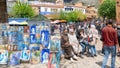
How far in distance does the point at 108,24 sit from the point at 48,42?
11.1ft

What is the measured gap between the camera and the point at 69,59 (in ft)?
41.8

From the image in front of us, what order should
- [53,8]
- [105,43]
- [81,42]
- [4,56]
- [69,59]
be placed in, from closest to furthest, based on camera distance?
[105,43] < [4,56] < [69,59] < [81,42] < [53,8]

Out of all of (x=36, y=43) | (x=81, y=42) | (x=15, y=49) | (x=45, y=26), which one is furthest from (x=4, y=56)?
(x=81, y=42)

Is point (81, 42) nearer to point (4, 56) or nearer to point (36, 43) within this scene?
point (36, 43)

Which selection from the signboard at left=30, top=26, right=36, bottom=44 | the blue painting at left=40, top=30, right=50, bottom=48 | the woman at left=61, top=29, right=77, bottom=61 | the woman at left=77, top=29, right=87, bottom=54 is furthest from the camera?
the woman at left=77, top=29, right=87, bottom=54

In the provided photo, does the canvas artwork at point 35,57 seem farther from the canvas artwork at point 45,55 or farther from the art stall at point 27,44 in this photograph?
the canvas artwork at point 45,55

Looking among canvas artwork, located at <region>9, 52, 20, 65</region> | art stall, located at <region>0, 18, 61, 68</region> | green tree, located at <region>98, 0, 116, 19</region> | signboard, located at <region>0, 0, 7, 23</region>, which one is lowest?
green tree, located at <region>98, 0, 116, 19</region>

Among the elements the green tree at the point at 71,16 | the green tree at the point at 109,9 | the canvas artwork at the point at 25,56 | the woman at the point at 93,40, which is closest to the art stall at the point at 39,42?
the canvas artwork at the point at 25,56

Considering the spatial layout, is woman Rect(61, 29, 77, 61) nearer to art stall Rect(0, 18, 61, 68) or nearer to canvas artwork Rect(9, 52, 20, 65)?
art stall Rect(0, 18, 61, 68)

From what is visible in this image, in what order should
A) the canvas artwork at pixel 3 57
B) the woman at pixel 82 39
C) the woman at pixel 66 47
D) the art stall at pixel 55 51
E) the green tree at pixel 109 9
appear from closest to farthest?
the art stall at pixel 55 51, the canvas artwork at pixel 3 57, the woman at pixel 66 47, the woman at pixel 82 39, the green tree at pixel 109 9

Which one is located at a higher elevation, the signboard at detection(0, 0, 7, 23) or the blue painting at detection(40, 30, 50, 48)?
the signboard at detection(0, 0, 7, 23)

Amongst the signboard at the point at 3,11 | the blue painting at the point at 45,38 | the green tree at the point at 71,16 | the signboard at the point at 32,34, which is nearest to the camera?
the blue painting at the point at 45,38

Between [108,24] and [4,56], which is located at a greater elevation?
[108,24]

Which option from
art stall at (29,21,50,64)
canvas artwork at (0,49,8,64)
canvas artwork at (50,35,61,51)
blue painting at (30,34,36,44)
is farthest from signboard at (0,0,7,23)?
canvas artwork at (50,35,61,51)
